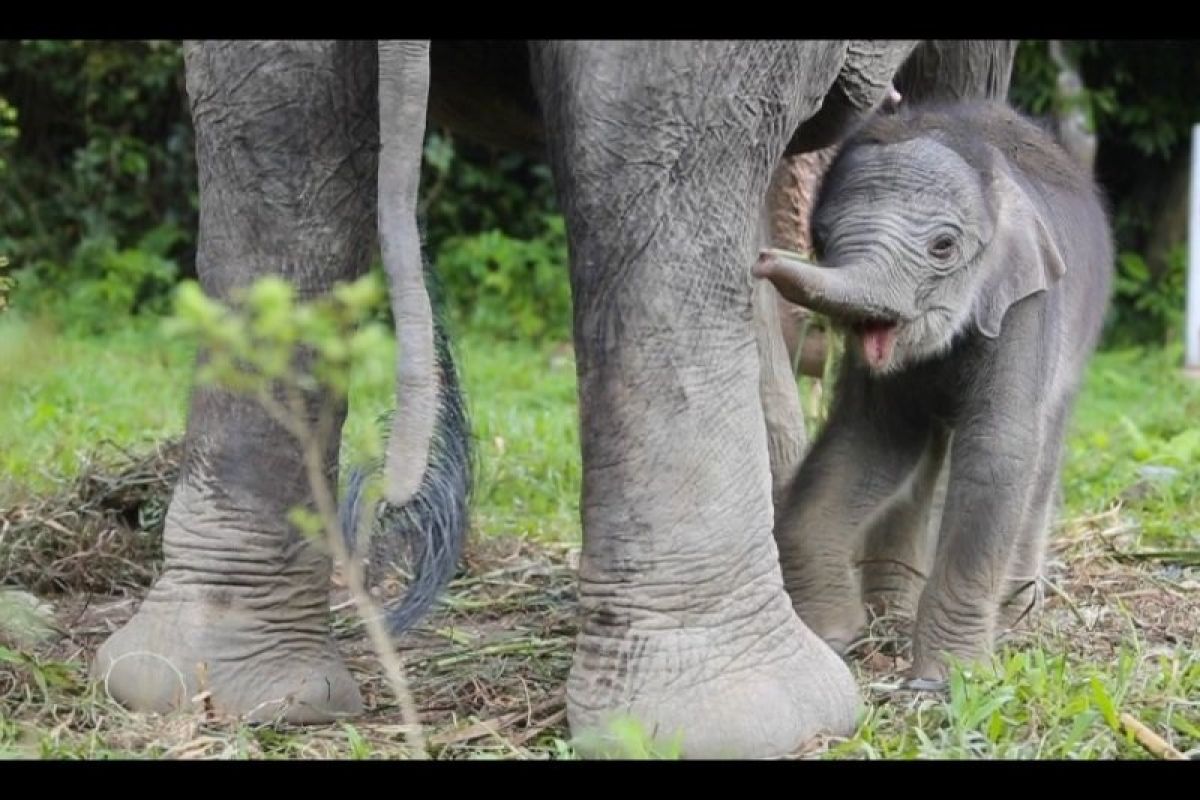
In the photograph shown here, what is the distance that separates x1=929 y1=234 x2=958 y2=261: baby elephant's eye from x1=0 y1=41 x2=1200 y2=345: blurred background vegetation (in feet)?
18.8

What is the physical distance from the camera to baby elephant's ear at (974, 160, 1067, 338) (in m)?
3.45

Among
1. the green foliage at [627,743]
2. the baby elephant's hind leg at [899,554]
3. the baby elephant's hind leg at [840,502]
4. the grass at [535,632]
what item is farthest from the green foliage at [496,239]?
the green foliage at [627,743]

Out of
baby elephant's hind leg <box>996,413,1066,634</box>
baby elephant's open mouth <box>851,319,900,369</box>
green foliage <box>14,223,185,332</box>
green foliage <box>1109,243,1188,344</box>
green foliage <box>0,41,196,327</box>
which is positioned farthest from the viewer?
green foliage <box>1109,243,1188,344</box>

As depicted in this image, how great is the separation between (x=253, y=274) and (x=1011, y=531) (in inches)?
52.1

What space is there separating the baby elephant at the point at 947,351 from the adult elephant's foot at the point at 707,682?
0.49 m

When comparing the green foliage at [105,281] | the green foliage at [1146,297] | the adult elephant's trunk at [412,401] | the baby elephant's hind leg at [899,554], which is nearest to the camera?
the adult elephant's trunk at [412,401]

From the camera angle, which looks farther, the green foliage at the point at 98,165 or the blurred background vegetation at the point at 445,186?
the green foliage at the point at 98,165

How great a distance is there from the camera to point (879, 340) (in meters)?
3.32

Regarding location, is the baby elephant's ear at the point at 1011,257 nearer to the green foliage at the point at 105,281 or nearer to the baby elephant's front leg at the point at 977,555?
the baby elephant's front leg at the point at 977,555

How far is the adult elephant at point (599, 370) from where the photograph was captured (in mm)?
2777

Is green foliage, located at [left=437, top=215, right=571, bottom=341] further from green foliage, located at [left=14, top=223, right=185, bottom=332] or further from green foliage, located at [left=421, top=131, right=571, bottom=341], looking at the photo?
green foliage, located at [left=14, top=223, right=185, bottom=332]

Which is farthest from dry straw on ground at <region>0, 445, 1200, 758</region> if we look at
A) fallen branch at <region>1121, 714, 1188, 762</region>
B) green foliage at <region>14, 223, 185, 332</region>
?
green foliage at <region>14, 223, 185, 332</region>

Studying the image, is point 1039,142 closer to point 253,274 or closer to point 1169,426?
point 253,274
